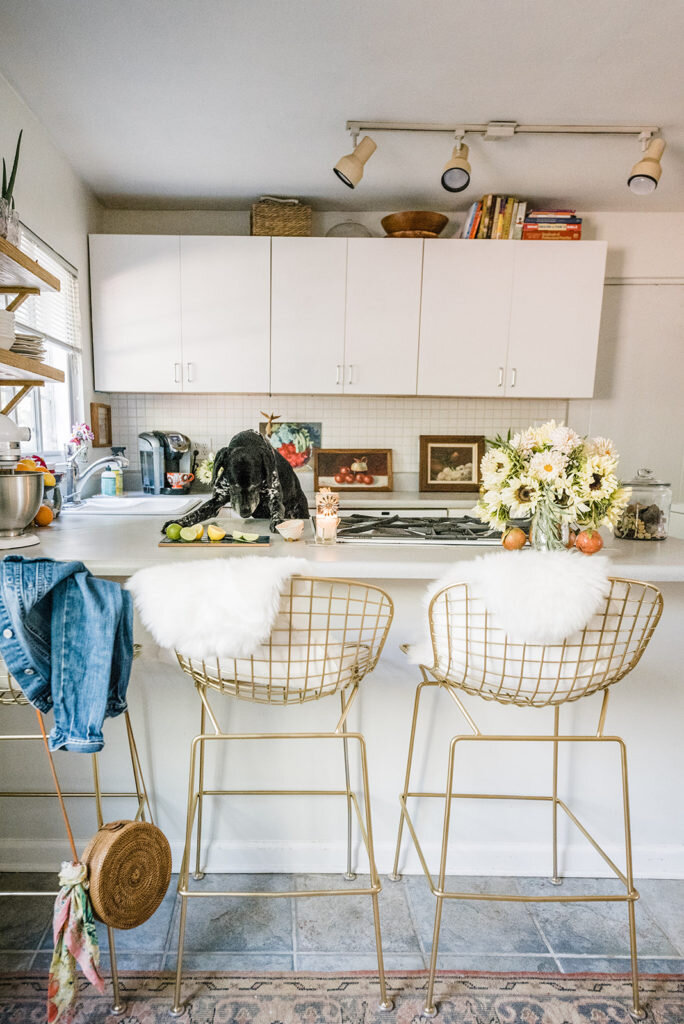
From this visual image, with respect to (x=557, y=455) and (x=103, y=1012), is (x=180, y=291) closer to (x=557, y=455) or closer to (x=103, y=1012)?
(x=557, y=455)

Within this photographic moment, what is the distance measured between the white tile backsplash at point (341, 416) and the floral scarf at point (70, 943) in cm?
269

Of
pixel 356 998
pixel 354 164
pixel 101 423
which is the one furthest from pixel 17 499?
pixel 101 423

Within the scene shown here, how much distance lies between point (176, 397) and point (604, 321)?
106 inches

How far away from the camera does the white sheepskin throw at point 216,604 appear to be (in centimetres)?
118

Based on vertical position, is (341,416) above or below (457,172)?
below

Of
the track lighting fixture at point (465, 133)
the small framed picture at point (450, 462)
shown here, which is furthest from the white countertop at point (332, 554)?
the small framed picture at point (450, 462)

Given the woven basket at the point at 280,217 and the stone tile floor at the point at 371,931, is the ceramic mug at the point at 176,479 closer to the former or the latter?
the woven basket at the point at 280,217

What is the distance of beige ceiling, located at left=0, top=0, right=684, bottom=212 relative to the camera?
6.19 ft

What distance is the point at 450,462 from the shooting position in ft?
12.3

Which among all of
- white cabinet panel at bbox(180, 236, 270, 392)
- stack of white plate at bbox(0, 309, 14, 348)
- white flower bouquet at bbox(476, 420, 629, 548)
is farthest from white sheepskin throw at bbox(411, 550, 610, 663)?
white cabinet panel at bbox(180, 236, 270, 392)

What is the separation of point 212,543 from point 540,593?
3.07ft

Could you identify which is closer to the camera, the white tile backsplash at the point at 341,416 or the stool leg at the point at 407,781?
the stool leg at the point at 407,781

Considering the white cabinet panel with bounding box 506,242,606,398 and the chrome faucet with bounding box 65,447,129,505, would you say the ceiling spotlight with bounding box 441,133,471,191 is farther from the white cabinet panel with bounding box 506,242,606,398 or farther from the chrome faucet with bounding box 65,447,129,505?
the chrome faucet with bounding box 65,447,129,505

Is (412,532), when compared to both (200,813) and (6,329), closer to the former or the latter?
(200,813)
